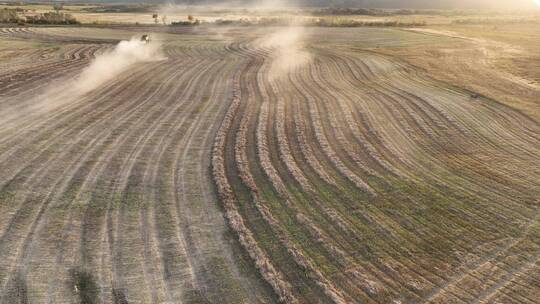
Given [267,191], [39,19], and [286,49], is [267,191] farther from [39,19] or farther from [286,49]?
[39,19]

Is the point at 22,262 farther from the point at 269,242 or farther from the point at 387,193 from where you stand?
the point at 387,193

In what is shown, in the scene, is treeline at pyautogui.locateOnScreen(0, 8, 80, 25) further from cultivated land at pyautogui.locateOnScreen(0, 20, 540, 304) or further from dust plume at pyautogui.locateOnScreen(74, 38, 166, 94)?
cultivated land at pyautogui.locateOnScreen(0, 20, 540, 304)

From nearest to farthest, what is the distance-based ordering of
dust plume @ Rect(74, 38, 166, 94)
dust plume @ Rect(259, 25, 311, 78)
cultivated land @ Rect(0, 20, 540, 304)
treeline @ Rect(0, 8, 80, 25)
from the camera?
cultivated land @ Rect(0, 20, 540, 304) → dust plume @ Rect(74, 38, 166, 94) → dust plume @ Rect(259, 25, 311, 78) → treeline @ Rect(0, 8, 80, 25)

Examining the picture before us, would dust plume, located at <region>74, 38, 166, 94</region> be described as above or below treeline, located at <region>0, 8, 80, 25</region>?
below

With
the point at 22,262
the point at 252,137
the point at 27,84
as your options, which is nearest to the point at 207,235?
the point at 22,262

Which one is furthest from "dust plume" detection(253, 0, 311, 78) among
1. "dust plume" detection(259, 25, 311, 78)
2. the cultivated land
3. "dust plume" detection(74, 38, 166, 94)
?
"dust plume" detection(74, 38, 166, 94)

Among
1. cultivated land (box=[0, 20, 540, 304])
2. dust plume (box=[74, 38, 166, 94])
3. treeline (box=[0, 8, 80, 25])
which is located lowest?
cultivated land (box=[0, 20, 540, 304])

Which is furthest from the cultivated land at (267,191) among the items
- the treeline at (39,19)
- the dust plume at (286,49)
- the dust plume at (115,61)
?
the treeline at (39,19)
